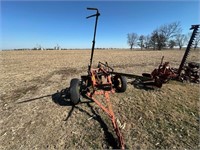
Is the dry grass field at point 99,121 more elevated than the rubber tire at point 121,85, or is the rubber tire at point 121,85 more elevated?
the rubber tire at point 121,85

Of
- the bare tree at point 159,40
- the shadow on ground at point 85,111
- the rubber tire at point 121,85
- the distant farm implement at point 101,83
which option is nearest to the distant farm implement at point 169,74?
the distant farm implement at point 101,83

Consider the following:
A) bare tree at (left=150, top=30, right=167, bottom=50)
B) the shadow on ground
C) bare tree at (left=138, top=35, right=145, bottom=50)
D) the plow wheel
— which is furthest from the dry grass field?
bare tree at (left=138, top=35, right=145, bottom=50)

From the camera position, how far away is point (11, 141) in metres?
3.20

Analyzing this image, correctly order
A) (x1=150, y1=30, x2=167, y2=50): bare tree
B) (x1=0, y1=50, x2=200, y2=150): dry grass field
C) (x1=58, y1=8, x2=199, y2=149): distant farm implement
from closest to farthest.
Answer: (x1=0, y1=50, x2=200, y2=150): dry grass field
(x1=58, y1=8, x2=199, y2=149): distant farm implement
(x1=150, y1=30, x2=167, y2=50): bare tree

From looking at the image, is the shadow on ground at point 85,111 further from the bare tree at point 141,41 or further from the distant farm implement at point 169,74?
the bare tree at point 141,41

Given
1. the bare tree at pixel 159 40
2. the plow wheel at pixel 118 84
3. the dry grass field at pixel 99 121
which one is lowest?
the dry grass field at pixel 99 121

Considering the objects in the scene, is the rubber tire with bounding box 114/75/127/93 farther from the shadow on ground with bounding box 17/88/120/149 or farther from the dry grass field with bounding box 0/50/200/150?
the shadow on ground with bounding box 17/88/120/149

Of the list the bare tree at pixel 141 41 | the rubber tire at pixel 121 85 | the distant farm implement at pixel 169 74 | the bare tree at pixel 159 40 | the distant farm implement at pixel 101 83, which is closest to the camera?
the distant farm implement at pixel 101 83

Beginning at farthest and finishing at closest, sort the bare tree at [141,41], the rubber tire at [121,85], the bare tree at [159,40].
A: the bare tree at [141,41], the bare tree at [159,40], the rubber tire at [121,85]

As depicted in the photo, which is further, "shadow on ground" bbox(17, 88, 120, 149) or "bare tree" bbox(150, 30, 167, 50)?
"bare tree" bbox(150, 30, 167, 50)

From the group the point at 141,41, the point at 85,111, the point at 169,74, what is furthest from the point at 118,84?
the point at 141,41

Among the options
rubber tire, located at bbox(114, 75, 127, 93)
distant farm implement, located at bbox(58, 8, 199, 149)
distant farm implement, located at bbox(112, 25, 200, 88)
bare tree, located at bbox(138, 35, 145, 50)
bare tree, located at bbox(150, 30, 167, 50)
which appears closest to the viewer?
distant farm implement, located at bbox(58, 8, 199, 149)

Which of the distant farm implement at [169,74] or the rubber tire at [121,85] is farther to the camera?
the distant farm implement at [169,74]

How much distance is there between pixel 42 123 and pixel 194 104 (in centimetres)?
A: 512
